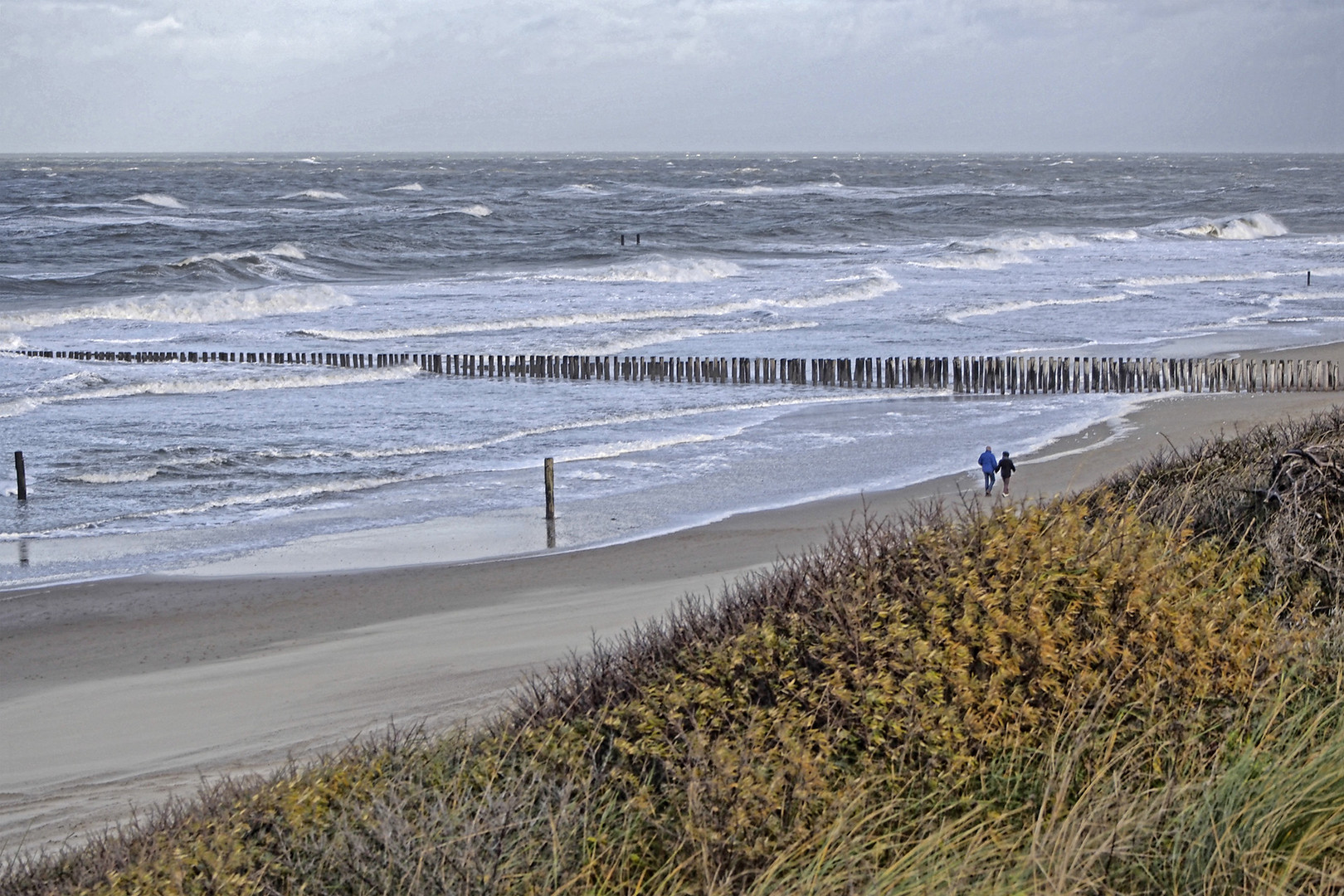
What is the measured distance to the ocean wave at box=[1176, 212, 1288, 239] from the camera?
81188 mm

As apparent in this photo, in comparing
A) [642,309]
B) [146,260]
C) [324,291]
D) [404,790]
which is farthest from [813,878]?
[146,260]

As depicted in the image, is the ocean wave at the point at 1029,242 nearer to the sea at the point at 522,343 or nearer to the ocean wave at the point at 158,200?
the sea at the point at 522,343

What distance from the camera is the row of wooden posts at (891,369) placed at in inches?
1112

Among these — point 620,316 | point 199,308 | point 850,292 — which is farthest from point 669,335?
point 199,308

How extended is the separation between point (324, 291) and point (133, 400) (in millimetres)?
22326

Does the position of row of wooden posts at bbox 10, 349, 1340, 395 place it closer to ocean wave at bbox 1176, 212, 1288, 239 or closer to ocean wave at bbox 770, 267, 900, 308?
ocean wave at bbox 770, 267, 900, 308

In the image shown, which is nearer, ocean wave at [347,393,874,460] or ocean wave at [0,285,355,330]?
ocean wave at [347,393,874,460]

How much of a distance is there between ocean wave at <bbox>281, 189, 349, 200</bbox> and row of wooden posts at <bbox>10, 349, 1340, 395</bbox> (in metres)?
77.2

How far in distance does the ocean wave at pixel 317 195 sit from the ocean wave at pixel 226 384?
80082 mm

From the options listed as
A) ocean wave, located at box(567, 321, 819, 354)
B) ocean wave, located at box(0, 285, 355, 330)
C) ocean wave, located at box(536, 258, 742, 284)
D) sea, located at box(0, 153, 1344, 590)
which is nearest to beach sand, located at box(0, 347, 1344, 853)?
sea, located at box(0, 153, 1344, 590)

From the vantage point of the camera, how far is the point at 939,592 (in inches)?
200

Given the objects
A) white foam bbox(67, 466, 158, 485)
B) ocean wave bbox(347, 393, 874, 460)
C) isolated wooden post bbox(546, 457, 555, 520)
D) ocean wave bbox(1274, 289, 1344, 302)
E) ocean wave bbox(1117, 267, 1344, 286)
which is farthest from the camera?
ocean wave bbox(1117, 267, 1344, 286)

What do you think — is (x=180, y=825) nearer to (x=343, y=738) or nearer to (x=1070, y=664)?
(x=1070, y=664)

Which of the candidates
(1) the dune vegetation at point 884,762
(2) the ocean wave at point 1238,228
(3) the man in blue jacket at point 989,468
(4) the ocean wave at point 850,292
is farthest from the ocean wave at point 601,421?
(2) the ocean wave at point 1238,228
